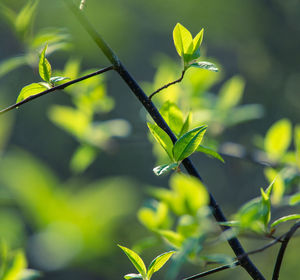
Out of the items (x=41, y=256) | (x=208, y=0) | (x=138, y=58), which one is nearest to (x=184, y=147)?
(x=41, y=256)

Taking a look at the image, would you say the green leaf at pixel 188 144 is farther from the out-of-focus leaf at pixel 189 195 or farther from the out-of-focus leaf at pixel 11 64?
the out-of-focus leaf at pixel 11 64

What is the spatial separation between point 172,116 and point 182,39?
0.09 meters

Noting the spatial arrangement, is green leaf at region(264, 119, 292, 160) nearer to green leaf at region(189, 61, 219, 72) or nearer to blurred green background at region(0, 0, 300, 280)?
blurred green background at region(0, 0, 300, 280)

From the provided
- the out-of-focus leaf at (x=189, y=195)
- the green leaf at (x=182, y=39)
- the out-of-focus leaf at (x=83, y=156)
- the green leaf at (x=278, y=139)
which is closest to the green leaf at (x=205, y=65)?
the green leaf at (x=182, y=39)

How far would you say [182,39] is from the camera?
406 millimetres

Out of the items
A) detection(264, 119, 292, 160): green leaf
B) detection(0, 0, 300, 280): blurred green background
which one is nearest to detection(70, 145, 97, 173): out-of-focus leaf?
detection(0, 0, 300, 280): blurred green background

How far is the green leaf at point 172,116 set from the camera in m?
0.44

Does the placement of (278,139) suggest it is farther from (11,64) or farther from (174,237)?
(11,64)

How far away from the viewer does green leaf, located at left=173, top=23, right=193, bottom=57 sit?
0.40m

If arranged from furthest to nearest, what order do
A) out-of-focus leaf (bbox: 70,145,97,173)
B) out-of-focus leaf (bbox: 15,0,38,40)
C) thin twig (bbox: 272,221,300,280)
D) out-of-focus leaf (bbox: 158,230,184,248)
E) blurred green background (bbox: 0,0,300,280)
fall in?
out-of-focus leaf (bbox: 70,145,97,173)
blurred green background (bbox: 0,0,300,280)
out-of-focus leaf (bbox: 15,0,38,40)
out-of-focus leaf (bbox: 158,230,184,248)
thin twig (bbox: 272,221,300,280)

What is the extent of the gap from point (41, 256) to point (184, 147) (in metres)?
0.56

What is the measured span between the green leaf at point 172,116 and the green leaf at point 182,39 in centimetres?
7

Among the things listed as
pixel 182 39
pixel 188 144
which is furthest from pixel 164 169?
pixel 182 39

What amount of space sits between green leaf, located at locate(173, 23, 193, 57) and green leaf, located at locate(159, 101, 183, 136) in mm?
67
